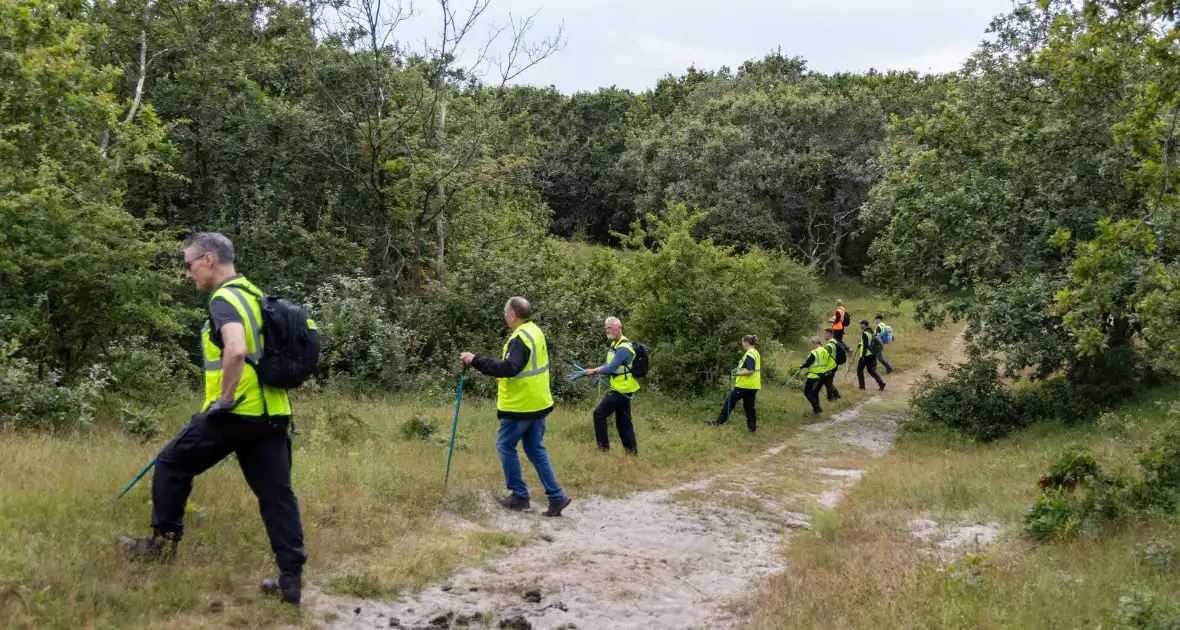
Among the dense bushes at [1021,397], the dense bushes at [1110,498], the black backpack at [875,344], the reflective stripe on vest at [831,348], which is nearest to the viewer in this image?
the dense bushes at [1110,498]

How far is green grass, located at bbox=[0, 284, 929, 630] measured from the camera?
4852 millimetres

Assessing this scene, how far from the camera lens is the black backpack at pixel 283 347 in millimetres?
5094

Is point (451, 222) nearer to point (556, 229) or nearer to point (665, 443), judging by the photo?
point (665, 443)

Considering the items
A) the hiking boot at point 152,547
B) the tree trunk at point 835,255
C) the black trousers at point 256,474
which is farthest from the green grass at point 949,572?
the tree trunk at point 835,255

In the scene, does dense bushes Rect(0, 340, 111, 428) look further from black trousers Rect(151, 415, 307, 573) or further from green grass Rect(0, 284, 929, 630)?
black trousers Rect(151, 415, 307, 573)

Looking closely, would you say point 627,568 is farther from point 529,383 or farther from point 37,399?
point 37,399

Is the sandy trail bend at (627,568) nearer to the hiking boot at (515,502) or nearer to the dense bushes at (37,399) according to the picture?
the hiking boot at (515,502)

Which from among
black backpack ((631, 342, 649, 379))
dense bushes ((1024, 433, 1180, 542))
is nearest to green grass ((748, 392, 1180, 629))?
dense bushes ((1024, 433, 1180, 542))

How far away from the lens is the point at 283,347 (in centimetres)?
514

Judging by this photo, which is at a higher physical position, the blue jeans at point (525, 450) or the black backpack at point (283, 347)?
the black backpack at point (283, 347)

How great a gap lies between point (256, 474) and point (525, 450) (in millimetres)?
3265

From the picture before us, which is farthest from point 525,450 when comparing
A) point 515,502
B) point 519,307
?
point 519,307

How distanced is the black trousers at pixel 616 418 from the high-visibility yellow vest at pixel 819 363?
6.84m

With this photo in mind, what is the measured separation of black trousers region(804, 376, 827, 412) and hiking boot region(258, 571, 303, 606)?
13.6 m
